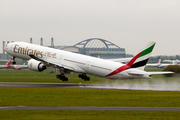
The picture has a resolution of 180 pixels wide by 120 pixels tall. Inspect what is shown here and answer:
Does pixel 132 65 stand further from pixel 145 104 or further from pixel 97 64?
pixel 145 104

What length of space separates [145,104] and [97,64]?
2084 centimetres

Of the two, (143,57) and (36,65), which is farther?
(36,65)

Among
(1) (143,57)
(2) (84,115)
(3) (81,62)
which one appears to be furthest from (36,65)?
(2) (84,115)

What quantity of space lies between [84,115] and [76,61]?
28.7 metres

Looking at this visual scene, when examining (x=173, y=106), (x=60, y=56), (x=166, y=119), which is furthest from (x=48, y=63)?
(x=166, y=119)

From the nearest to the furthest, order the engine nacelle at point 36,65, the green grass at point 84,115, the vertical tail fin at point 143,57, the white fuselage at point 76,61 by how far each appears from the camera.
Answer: the green grass at point 84,115 < the vertical tail fin at point 143,57 < the white fuselage at point 76,61 < the engine nacelle at point 36,65

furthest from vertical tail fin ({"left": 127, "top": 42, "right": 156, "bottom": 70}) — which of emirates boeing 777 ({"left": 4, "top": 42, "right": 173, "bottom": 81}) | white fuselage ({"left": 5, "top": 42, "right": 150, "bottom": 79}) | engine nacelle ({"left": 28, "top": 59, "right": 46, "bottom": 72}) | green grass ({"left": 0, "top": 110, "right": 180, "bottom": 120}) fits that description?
green grass ({"left": 0, "top": 110, "right": 180, "bottom": 120})

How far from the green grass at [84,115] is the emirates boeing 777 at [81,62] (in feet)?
70.8

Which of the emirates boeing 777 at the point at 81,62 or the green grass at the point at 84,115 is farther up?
the emirates boeing 777 at the point at 81,62

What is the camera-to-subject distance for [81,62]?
1973 inches

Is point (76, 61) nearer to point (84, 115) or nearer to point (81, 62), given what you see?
point (81, 62)

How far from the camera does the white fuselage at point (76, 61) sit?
154ft

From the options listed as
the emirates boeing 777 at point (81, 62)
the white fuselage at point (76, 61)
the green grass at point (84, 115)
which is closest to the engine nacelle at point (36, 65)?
the emirates boeing 777 at point (81, 62)

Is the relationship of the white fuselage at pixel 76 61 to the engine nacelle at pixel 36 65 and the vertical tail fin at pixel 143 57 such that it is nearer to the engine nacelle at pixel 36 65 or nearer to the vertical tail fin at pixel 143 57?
the vertical tail fin at pixel 143 57
